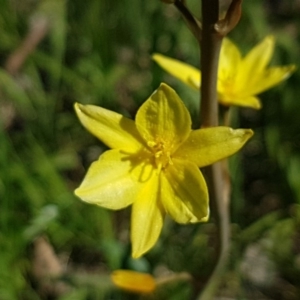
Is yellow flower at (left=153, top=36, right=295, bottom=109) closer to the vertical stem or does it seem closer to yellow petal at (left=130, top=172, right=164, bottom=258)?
the vertical stem

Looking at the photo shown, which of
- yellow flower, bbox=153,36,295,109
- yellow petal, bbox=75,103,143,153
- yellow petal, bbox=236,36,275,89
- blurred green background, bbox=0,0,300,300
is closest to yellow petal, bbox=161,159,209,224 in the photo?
yellow petal, bbox=75,103,143,153

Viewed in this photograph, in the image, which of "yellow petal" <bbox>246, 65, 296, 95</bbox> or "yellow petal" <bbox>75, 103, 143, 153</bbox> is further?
"yellow petal" <bbox>246, 65, 296, 95</bbox>

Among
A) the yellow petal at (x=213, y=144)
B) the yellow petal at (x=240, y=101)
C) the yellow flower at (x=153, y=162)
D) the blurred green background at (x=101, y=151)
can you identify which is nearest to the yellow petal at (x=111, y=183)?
the yellow flower at (x=153, y=162)

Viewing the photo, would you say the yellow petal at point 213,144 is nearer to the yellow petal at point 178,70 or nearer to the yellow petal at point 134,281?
the yellow petal at point 178,70

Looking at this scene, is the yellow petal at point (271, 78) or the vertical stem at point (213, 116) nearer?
the vertical stem at point (213, 116)

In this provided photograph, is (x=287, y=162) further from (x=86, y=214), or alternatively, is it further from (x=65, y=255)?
(x=65, y=255)

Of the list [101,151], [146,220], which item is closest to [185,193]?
[146,220]
